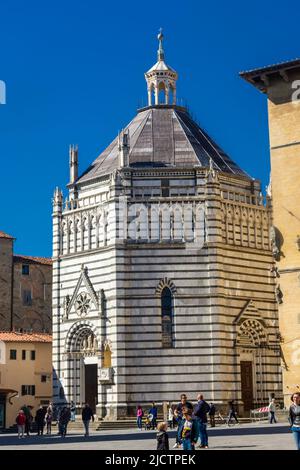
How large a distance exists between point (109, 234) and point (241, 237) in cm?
619

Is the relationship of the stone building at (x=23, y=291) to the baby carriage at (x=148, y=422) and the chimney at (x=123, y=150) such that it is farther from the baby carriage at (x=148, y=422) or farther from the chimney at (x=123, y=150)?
the baby carriage at (x=148, y=422)

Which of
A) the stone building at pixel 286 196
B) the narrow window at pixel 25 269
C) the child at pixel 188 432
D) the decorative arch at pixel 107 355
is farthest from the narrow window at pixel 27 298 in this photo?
the child at pixel 188 432

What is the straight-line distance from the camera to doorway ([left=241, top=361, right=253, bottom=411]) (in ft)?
129

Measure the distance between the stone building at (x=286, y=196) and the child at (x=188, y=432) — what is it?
15.5 metres

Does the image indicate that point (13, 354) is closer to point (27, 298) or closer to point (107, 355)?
point (27, 298)

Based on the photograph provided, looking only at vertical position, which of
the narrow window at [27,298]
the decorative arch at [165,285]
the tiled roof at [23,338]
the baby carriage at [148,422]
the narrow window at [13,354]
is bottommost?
the baby carriage at [148,422]

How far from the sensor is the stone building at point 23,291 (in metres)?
56.3

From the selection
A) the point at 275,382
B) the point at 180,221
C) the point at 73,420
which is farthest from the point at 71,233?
the point at 275,382

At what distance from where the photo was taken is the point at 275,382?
4041 centimetres

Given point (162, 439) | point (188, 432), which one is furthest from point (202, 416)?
point (162, 439)

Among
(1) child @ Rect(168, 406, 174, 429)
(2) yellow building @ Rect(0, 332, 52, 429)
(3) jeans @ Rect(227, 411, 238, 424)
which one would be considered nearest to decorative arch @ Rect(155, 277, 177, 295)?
(1) child @ Rect(168, 406, 174, 429)

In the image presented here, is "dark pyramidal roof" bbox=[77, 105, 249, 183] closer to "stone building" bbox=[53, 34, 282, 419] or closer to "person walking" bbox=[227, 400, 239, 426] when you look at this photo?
"stone building" bbox=[53, 34, 282, 419]

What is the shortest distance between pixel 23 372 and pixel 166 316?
518 inches
